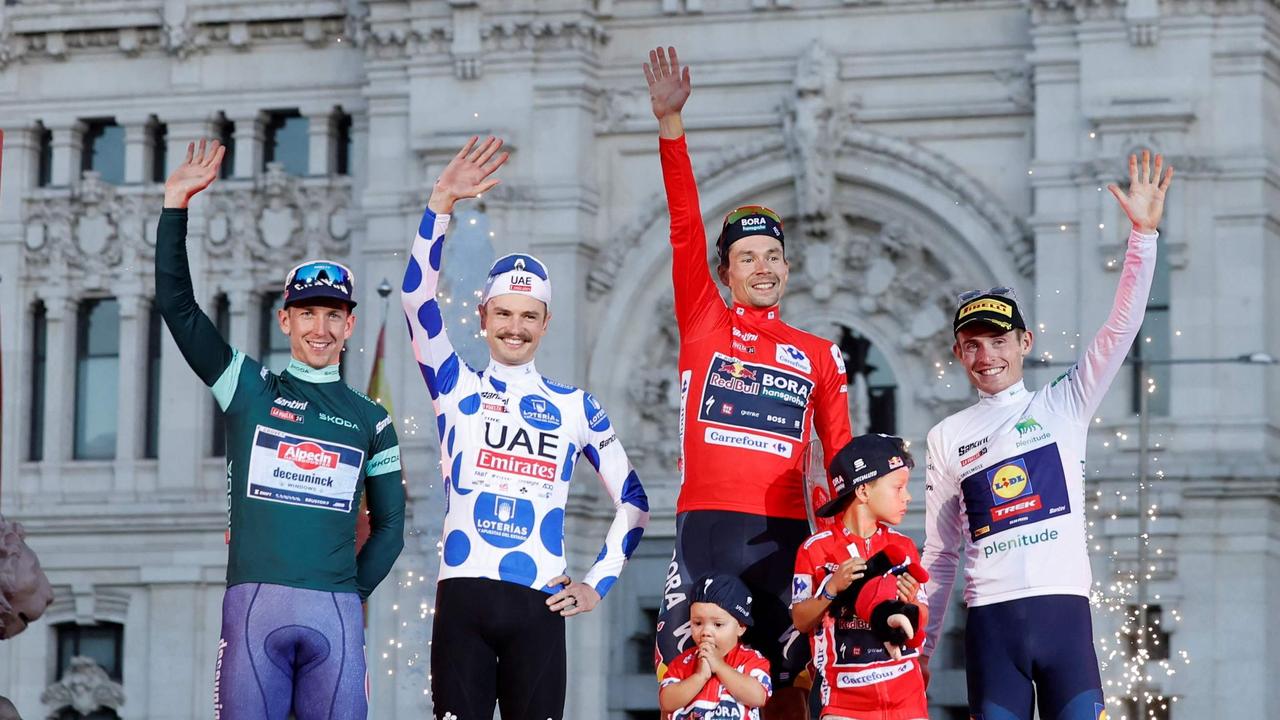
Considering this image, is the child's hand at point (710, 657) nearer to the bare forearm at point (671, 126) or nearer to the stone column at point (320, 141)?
the bare forearm at point (671, 126)

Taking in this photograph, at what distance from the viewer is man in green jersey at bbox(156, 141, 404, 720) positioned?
37.3 ft

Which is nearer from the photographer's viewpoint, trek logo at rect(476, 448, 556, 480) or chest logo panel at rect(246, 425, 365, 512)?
chest logo panel at rect(246, 425, 365, 512)

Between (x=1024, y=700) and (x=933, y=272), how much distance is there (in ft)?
74.3

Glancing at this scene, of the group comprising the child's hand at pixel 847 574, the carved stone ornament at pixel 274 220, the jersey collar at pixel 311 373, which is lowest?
the child's hand at pixel 847 574

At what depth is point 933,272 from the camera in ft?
112

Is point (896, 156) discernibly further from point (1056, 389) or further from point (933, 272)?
point (1056, 389)

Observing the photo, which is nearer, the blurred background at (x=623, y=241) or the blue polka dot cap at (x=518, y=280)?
the blue polka dot cap at (x=518, y=280)

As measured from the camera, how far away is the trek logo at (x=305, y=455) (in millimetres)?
11578

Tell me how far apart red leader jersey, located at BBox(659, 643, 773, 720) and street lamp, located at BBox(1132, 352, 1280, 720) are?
1891 centimetres

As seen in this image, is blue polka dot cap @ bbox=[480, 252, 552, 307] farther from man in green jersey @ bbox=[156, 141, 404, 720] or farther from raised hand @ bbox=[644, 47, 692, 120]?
raised hand @ bbox=[644, 47, 692, 120]

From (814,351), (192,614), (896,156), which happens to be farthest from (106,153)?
(814,351)

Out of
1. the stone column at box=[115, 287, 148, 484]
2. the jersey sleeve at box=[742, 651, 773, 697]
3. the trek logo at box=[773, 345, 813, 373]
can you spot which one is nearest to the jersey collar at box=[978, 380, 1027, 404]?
the trek logo at box=[773, 345, 813, 373]

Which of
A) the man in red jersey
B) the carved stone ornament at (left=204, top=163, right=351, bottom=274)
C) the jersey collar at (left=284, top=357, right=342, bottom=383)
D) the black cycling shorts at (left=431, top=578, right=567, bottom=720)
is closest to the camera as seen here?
the black cycling shorts at (left=431, top=578, right=567, bottom=720)

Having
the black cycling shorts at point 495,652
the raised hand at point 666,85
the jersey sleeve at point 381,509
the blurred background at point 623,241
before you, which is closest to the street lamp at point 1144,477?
the blurred background at point 623,241
